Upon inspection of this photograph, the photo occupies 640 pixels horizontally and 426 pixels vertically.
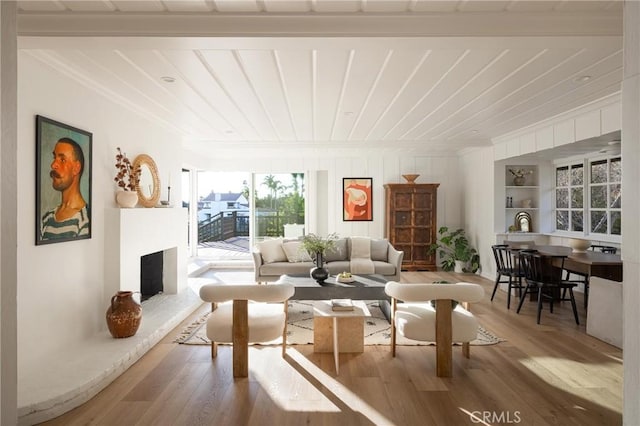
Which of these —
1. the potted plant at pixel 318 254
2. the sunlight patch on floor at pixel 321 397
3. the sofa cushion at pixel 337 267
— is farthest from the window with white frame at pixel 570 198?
the sunlight patch on floor at pixel 321 397

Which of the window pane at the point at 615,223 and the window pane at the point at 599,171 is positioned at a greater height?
the window pane at the point at 599,171

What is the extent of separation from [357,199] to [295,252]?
301cm

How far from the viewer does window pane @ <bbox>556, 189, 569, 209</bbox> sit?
6.93 m

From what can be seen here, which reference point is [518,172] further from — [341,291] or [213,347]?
[213,347]

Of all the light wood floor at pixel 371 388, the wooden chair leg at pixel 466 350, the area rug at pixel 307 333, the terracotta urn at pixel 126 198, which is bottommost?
the light wood floor at pixel 371 388

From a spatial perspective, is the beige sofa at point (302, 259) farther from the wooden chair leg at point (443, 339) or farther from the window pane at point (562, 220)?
the window pane at point (562, 220)

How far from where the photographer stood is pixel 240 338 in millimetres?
3229

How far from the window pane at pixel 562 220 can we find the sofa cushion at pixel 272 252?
16.2 ft

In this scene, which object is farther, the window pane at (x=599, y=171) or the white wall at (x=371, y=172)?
the white wall at (x=371, y=172)

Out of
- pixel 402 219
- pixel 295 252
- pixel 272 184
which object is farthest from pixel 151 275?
pixel 402 219

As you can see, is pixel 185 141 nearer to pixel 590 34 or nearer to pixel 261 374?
pixel 261 374

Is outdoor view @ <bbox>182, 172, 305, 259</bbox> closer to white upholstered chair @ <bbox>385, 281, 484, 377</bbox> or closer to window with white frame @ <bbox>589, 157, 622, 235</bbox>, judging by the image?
window with white frame @ <bbox>589, 157, 622, 235</bbox>

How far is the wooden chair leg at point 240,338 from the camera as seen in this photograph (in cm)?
322

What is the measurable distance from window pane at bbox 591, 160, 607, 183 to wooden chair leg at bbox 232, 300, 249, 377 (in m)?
5.89
